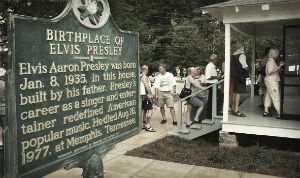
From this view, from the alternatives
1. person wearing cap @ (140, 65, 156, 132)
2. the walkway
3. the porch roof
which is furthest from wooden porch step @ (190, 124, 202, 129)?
the porch roof

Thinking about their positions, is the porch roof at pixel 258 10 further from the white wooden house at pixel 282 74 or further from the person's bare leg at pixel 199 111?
the person's bare leg at pixel 199 111

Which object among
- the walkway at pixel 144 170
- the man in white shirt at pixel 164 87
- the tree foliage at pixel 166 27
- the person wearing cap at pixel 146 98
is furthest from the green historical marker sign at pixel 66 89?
the tree foliage at pixel 166 27

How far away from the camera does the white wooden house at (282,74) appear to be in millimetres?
6770

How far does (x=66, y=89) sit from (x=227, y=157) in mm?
4549

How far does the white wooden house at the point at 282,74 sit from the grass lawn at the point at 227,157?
0.48 meters

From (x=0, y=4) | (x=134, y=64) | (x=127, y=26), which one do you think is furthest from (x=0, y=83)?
→ (x=127, y=26)

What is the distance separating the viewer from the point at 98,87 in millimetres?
3133

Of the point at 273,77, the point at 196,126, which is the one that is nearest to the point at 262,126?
the point at 273,77

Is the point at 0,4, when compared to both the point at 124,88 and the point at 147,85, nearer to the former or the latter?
the point at 147,85

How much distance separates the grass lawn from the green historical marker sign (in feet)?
9.97

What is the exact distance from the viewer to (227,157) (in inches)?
254

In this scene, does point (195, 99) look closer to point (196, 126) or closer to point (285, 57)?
point (196, 126)

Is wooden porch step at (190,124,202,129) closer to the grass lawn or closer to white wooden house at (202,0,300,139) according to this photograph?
the grass lawn

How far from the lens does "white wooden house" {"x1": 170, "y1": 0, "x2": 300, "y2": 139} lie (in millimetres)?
6770
